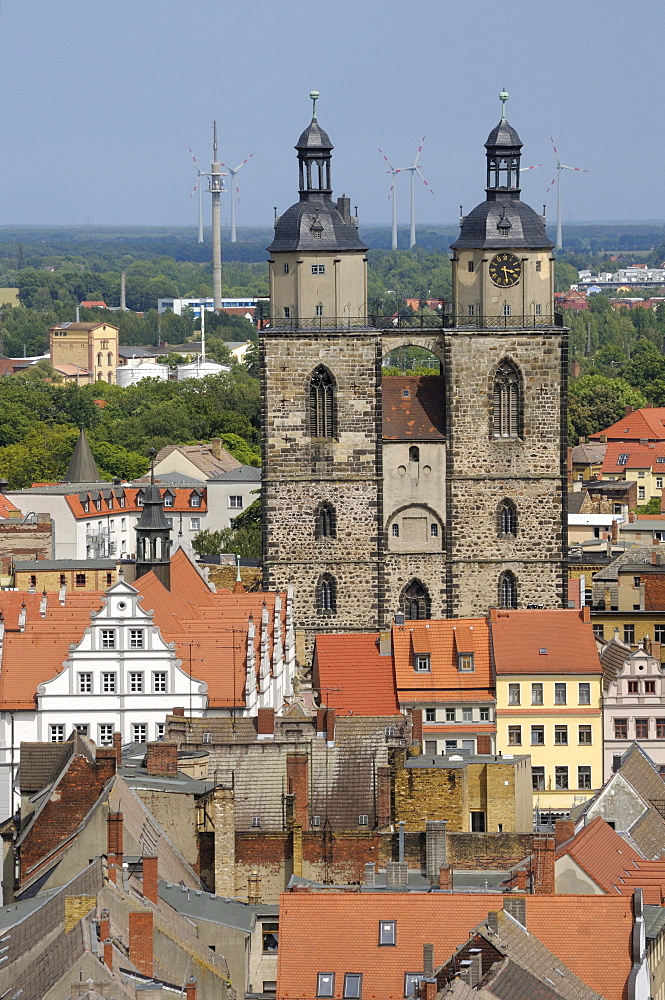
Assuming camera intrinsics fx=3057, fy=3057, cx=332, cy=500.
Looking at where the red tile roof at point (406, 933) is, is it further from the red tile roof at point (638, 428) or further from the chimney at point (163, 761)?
the red tile roof at point (638, 428)

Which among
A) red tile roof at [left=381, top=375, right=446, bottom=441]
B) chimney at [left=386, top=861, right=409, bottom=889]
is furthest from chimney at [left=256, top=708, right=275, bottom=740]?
red tile roof at [left=381, top=375, right=446, bottom=441]

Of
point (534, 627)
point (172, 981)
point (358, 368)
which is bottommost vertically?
point (172, 981)

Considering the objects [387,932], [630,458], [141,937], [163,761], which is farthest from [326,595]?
[630,458]

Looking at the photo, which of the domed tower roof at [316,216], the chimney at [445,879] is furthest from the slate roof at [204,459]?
the chimney at [445,879]

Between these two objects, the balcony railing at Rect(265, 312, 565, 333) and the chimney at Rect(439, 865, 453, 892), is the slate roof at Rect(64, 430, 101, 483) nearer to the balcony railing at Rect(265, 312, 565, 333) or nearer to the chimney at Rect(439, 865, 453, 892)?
the balcony railing at Rect(265, 312, 565, 333)

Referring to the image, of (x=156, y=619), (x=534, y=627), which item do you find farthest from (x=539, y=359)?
(x=156, y=619)

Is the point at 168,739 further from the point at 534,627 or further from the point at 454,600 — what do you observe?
the point at 454,600

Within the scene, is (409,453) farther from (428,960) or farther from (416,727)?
(428,960)
